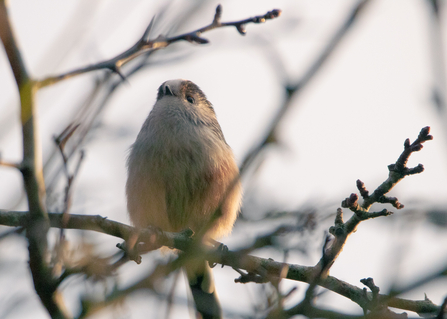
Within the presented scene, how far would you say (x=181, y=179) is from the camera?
5359 millimetres

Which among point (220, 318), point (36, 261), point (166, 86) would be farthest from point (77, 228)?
point (166, 86)

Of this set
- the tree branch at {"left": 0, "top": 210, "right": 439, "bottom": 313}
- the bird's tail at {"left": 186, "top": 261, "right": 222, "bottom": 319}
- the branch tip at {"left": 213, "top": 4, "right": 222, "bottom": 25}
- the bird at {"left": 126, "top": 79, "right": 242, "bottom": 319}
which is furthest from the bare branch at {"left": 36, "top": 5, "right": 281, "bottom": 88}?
the bird's tail at {"left": 186, "top": 261, "right": 222, "bottom": 319}

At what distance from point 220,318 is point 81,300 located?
1938 millimetres

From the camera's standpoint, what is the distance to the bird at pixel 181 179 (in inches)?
212

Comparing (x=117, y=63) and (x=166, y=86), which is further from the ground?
(x=166, y=86)

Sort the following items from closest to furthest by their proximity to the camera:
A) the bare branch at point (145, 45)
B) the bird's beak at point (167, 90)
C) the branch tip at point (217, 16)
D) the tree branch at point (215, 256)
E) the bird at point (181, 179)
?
the bare branch at point (145, 45) < the branch tip at point (217, 16) < the tree branch at point (215, 256) < the bird at point (181, 179) < the bird's beak at point (167, 90)

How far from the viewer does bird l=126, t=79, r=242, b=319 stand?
5.38 meters

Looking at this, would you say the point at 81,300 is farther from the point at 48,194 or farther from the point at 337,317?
the point at 337,317

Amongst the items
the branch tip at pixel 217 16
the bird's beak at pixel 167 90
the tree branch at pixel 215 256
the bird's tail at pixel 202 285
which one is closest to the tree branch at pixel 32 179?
the tree branch at pixel 215 256

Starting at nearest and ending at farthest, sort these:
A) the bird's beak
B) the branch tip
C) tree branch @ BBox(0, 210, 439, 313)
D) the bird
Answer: the branch tip → tree branch @ BBox(0, 210, 439, 313) → the bird → the bird's beak

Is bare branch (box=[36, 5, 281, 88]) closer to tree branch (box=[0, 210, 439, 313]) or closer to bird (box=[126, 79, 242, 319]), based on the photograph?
tree branch (box=[0, 210, 439, 313])

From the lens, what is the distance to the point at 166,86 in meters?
6.59

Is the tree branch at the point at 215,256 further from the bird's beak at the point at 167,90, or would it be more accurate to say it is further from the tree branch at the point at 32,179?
the bird's beak at the point at 167,90

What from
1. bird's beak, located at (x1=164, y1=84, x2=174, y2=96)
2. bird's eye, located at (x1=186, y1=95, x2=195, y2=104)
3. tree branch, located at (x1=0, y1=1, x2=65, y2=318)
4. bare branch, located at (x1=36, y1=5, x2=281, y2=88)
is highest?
bird's eye, located at (x1=186, y1=95, x2=195, y2=104)
